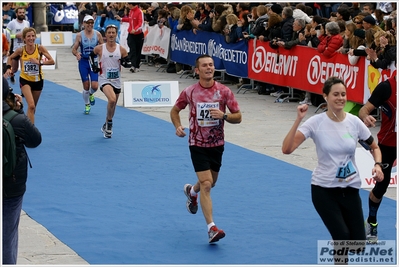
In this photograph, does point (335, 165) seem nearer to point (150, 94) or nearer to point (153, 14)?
Answer: point (150, 94)

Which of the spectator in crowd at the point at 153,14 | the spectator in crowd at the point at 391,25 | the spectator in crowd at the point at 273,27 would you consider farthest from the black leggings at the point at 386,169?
the spectator in crowd at the point at 153,14

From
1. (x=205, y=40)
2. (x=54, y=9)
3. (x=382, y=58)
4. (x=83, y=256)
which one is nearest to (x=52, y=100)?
(x=205, y=40)

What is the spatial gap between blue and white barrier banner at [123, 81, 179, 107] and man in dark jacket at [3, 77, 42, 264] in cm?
1221

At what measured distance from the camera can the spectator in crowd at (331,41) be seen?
1717 centimetres

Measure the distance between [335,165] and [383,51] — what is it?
329 inches

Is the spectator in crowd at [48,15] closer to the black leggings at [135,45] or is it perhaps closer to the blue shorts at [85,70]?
the black leggings at [135,45]

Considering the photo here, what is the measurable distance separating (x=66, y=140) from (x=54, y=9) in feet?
105

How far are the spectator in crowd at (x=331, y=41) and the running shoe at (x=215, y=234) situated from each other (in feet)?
29.9

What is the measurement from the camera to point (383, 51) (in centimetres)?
1525

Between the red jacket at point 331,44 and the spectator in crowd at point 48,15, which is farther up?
the red jacket at point 331,44

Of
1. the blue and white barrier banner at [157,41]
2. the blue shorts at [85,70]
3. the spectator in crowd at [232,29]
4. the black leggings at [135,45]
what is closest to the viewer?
the blue shorts at [85,70]

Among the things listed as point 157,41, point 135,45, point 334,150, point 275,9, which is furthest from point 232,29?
point 334,150

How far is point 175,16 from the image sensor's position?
85.8 feet

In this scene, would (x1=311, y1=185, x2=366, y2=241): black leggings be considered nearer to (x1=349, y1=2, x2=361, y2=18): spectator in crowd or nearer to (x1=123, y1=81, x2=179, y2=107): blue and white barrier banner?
(x1=123, y1=81, x2=179, y2=107): blue and white barrier banner
